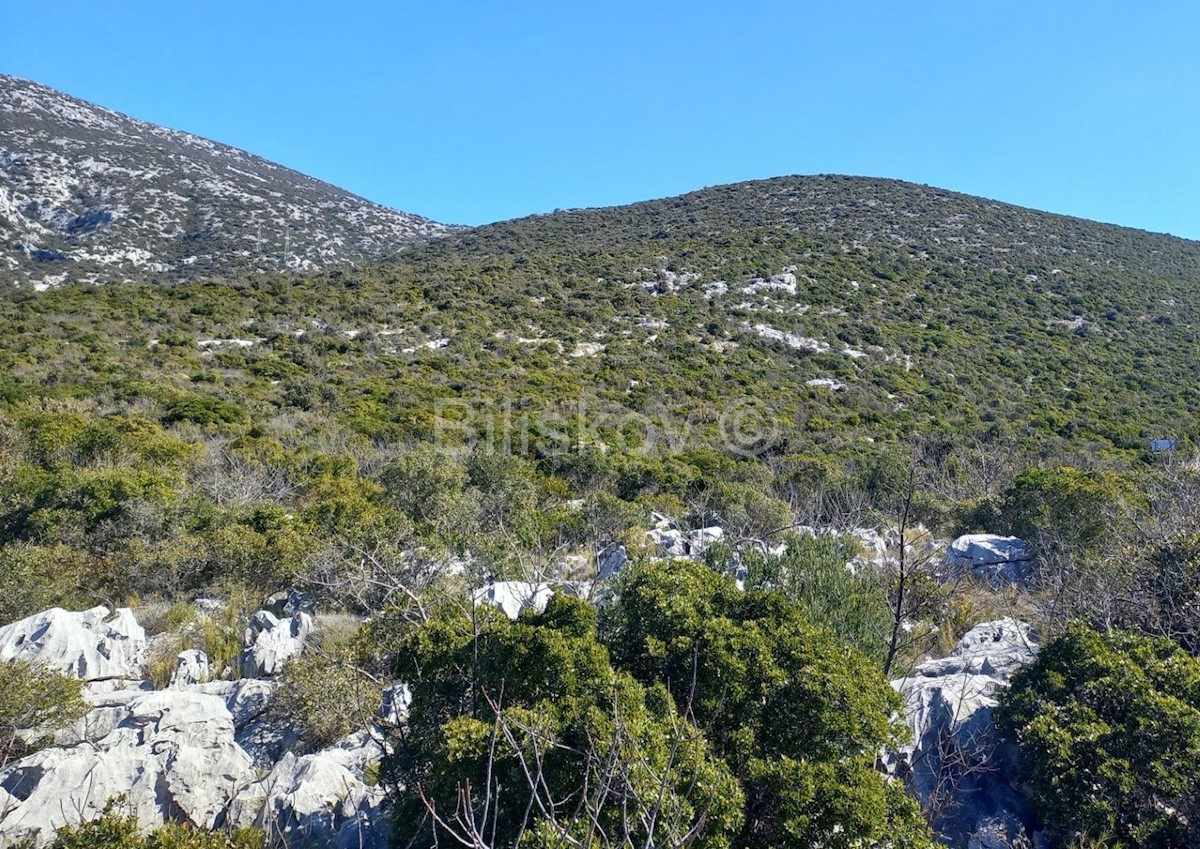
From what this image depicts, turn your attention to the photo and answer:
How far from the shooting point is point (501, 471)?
11430 mm

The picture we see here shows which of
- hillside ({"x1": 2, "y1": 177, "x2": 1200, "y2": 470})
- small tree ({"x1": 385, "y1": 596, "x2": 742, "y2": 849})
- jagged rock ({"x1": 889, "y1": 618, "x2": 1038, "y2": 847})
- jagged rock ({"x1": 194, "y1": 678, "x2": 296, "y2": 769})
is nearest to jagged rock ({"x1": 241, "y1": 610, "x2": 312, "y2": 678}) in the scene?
jagged rock ({"x1": 194, "y1": 678, "x2": 296, "y2": 769})

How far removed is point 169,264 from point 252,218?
812 cm

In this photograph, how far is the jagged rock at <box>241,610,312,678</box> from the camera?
5.54m

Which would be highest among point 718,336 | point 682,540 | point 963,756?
point 718,336

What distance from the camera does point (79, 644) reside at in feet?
17.6

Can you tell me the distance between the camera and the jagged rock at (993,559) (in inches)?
305

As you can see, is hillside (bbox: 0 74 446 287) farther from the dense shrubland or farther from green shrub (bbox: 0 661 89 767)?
green shrub (bbox: 0 661 89 767)

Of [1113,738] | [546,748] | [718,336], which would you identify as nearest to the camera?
[546,748]

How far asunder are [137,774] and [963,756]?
5.11m

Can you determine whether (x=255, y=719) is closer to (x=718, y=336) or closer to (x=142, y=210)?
(x=718, y=336)

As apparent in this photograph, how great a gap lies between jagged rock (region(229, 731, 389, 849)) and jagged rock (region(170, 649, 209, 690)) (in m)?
1.98

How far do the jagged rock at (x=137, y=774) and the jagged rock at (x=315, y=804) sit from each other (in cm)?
19

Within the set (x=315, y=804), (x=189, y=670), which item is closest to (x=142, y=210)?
(x=189, y=670)

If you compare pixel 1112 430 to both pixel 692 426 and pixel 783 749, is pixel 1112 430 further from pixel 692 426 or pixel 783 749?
pixel 783 749
